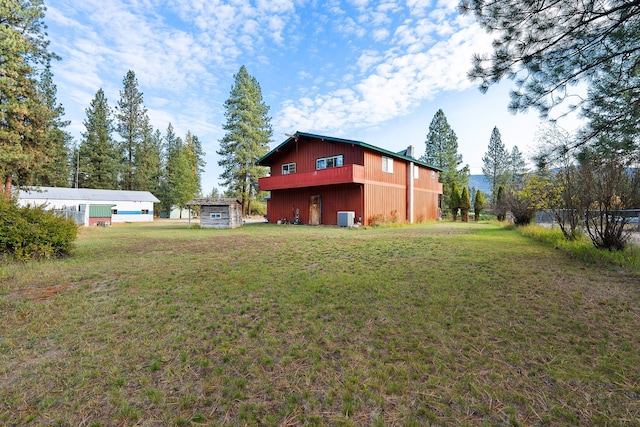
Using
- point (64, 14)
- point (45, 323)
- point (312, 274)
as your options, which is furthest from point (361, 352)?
point (64, 14)

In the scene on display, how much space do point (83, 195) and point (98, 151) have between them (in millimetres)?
11375

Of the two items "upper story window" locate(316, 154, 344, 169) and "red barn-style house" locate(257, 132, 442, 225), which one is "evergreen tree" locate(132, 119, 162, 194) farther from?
"upper story window" locate(316, 154, 344, 169)

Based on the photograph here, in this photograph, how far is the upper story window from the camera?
19531mm

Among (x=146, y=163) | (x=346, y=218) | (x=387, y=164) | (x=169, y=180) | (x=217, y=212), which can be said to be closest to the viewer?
(x=346, y=218)

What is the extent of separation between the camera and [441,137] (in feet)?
126

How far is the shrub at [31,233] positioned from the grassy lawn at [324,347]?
183 cm

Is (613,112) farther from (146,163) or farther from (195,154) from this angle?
(195,154)

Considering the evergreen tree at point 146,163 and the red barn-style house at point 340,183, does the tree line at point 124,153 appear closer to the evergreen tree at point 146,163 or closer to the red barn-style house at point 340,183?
the evergreen tree at point 146,163

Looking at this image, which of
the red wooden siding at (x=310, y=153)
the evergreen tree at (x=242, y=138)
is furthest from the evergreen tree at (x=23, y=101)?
the evergreen tree at (x=242, y=138)

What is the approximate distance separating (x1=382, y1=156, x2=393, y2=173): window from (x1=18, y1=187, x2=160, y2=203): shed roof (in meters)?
32.4

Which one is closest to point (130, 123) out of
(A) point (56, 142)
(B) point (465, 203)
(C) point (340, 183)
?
(A) point (56, 142)

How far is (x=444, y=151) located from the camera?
38094mm

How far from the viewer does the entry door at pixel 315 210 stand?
2086cm

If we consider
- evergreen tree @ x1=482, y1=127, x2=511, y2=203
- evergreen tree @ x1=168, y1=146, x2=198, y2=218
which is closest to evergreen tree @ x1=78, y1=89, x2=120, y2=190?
evergreen tree @ x1=168, y1=146, x2=198, y2=218
